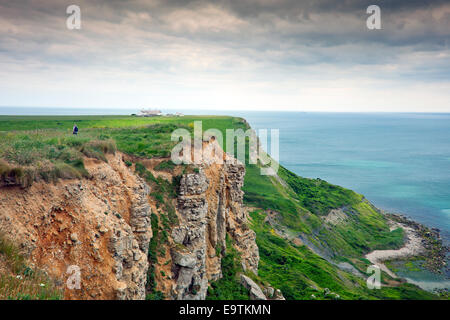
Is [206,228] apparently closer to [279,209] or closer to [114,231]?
[114,231]

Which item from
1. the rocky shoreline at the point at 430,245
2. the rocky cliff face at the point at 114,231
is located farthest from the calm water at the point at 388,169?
the rocky cliff face at the point at 114,231

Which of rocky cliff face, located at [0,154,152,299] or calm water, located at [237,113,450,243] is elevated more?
rocky cliff face, located at [0,154,152,299]

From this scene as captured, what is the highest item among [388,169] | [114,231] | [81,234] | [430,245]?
[81,234]

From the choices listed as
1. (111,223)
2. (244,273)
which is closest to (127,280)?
(111,223)

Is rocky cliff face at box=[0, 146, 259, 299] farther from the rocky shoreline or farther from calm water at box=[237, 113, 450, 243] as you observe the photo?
calm water at box=[237, 113, 450, 243]

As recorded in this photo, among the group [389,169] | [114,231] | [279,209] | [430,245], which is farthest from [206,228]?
[389,169]

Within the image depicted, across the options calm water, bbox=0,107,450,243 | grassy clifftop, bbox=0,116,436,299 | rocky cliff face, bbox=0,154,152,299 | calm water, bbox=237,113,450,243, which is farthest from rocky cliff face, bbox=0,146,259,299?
calm water, bbox=0,107,450,243

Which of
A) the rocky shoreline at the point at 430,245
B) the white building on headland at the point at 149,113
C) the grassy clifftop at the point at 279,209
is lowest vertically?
the rocky shoreline at the point at 430,245

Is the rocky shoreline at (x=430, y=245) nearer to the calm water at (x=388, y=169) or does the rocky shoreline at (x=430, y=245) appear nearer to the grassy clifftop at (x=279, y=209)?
the calm water at (x=388, y=169)
